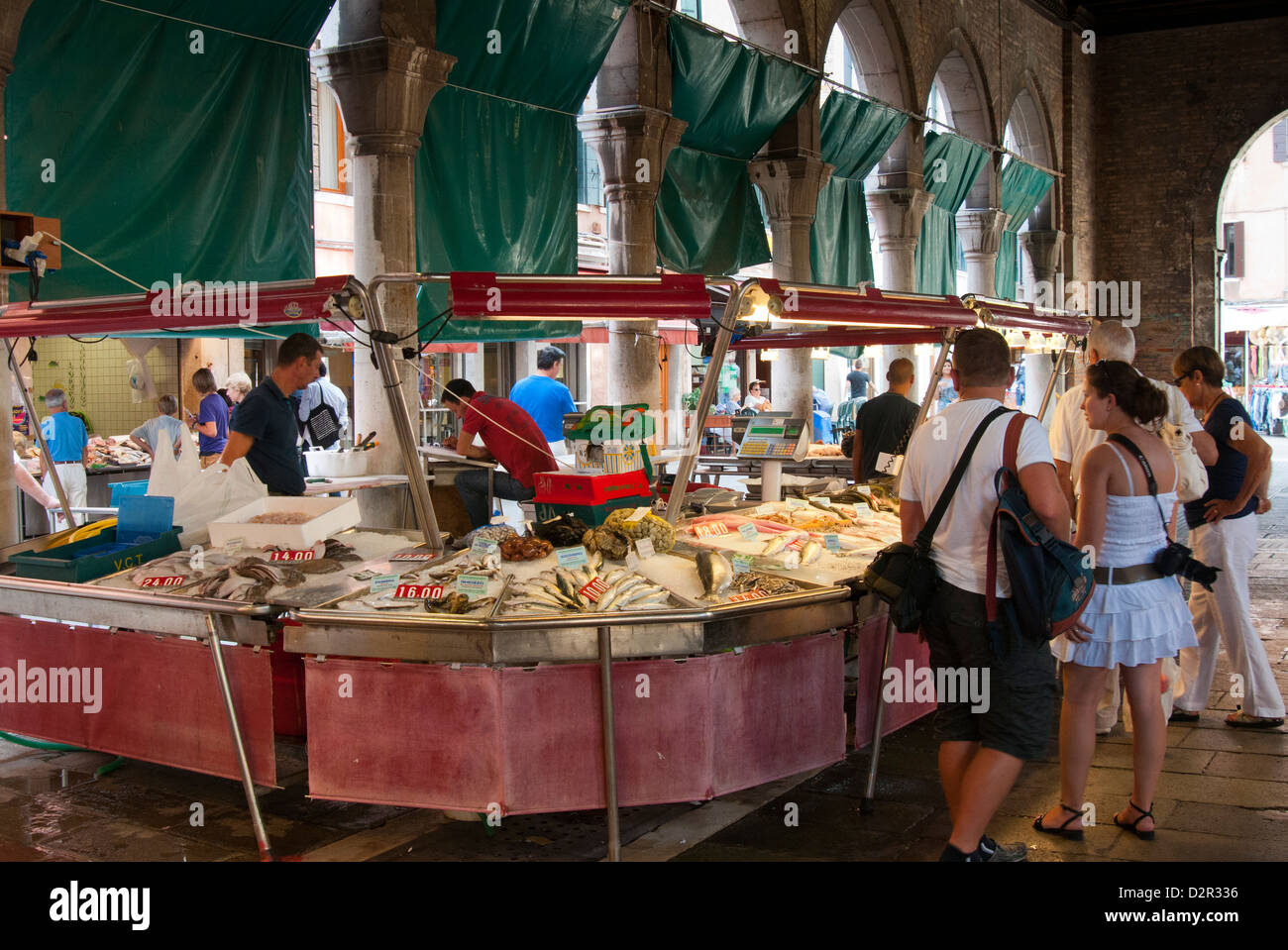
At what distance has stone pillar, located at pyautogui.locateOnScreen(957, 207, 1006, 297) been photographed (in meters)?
19.2

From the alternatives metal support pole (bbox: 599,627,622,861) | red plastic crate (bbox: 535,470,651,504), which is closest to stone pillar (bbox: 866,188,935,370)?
red plastic crate (bbox: 535,470,651,504)

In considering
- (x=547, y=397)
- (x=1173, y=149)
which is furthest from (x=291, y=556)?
(x=1173, y=149)

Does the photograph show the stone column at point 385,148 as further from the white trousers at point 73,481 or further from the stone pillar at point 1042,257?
the stone pillar at point 1042,257

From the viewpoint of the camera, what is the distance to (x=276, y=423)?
19.1 ft

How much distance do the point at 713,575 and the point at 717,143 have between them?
29.4ft

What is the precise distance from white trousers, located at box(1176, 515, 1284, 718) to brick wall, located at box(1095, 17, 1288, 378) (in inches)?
704

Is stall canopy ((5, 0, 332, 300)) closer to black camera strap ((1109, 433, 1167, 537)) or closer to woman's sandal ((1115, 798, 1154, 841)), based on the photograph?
black camera strap ((1109, 433, 1167, 537))

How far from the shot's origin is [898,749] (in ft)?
18.8

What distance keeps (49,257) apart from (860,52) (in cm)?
1220

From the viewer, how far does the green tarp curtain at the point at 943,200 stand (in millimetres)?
16906

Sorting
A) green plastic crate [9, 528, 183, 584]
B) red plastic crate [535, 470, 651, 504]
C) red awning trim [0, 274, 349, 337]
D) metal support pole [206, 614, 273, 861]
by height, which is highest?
red awning trim [0, 274, 349, 337]

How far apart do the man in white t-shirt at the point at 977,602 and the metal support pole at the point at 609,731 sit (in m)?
1.13
